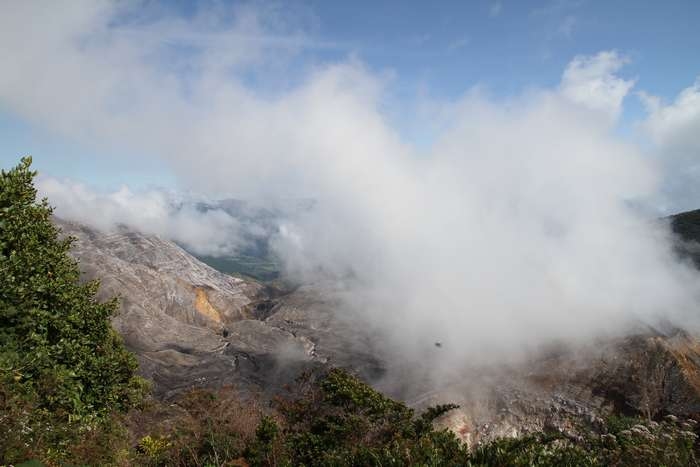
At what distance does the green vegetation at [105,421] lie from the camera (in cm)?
798

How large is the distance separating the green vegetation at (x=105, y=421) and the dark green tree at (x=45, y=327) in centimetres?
4

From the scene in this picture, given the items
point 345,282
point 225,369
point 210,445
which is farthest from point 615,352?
point 345,282

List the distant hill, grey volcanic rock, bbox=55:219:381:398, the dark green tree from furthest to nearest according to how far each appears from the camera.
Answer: grey volcanic rock, bbox=55:219:381:398, the distant hill, the dark green tree

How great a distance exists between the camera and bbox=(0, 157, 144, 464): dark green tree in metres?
11.5

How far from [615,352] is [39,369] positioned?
39.5m

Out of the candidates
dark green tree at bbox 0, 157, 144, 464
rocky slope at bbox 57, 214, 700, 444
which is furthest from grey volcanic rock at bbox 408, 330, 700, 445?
dark green tree at bbox 0, 157, 144, 464

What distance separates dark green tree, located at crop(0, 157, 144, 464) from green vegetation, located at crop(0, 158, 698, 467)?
0.04 metres

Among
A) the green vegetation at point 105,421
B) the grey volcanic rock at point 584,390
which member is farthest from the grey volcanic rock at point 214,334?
the green vegetation at point 105,421

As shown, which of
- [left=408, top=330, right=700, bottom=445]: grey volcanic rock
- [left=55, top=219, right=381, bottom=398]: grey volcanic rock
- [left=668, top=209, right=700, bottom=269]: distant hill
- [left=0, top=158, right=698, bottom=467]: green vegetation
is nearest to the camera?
[left=0, top=158, right=698, bottom=467]: green vegetation

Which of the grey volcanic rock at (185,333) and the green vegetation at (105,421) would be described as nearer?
the green vegetation at (105,421)

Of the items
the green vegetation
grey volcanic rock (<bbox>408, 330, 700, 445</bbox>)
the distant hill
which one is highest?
the distant hill

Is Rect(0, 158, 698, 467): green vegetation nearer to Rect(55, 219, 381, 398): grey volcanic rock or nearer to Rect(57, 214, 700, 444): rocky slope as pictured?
Rect(57, 214, 700, 444): rocky slope

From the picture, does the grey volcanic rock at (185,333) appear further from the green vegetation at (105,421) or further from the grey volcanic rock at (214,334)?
the green vegetation at (105,421)

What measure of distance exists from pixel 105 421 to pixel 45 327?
393 centimetres
